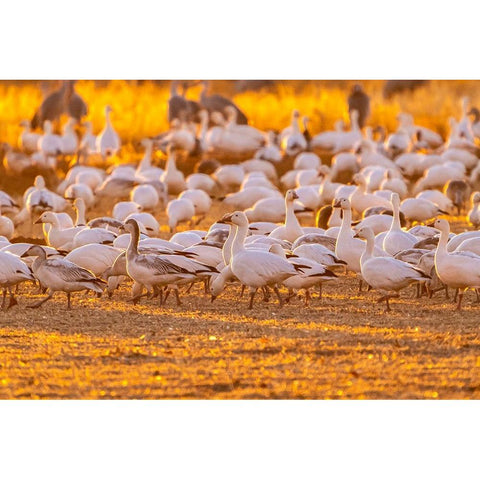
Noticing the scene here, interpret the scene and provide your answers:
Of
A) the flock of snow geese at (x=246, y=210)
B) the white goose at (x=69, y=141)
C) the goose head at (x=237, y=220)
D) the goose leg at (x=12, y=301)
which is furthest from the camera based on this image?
the white goose at (x=69, y=141)

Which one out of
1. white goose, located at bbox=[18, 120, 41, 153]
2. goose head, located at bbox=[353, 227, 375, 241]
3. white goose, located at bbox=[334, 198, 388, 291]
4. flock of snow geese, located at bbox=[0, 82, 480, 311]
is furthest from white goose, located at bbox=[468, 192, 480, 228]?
white goose, located at bbox=[18, 120, 41, 153]

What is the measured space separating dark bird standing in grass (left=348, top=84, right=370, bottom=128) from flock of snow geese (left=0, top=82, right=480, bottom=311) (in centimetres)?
5

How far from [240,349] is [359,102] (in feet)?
64.3

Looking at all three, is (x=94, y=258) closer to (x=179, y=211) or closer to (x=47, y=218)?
(x=47, y=218)

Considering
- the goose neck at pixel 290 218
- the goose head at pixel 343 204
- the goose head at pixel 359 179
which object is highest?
the goose head at pixel 359 179

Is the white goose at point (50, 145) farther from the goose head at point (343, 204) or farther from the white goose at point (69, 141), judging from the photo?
the goose head at point (343, 204)

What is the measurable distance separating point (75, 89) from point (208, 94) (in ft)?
10.4

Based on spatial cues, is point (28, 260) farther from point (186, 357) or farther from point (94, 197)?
point (94, 197)

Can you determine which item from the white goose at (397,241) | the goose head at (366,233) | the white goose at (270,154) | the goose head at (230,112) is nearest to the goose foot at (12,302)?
the goose head at (366,233)

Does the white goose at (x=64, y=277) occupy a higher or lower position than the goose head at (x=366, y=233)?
lower

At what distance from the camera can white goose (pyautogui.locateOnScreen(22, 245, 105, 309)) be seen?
10844 millimetres

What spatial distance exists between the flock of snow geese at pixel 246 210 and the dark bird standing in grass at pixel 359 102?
54mm

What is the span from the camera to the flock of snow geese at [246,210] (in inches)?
431

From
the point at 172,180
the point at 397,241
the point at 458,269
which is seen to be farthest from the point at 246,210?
the point at 458,269
